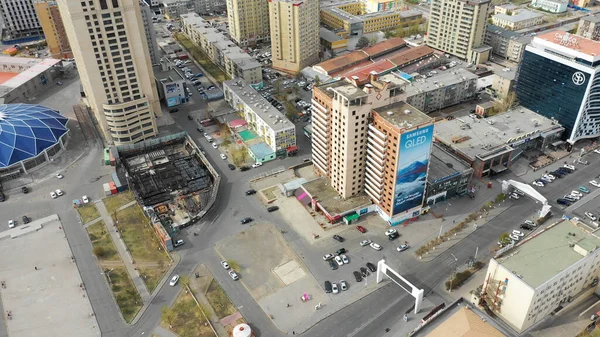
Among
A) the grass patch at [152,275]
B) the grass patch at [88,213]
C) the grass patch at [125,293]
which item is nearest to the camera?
the grass patch at [125,293]

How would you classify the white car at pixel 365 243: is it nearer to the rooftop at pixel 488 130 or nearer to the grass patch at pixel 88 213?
the rooftop at pixel 488 130

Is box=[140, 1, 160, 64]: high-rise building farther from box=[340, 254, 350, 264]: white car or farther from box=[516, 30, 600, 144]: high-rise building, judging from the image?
box=[516, 30, 600, 144]: high-rise building

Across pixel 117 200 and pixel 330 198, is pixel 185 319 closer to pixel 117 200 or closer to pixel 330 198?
pixel 330 198

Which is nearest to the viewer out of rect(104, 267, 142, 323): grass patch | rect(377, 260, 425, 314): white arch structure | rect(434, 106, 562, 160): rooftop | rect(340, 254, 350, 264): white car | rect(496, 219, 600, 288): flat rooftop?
rect(496, 219, 600, 288): flat rooftop

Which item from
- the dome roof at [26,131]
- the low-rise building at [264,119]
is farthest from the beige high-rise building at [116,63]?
the low-rise building at [264,119]

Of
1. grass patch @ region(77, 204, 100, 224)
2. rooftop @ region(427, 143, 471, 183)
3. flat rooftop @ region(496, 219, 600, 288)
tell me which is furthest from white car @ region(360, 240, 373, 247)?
grass patch @ region(77, 204, 100, 224)
